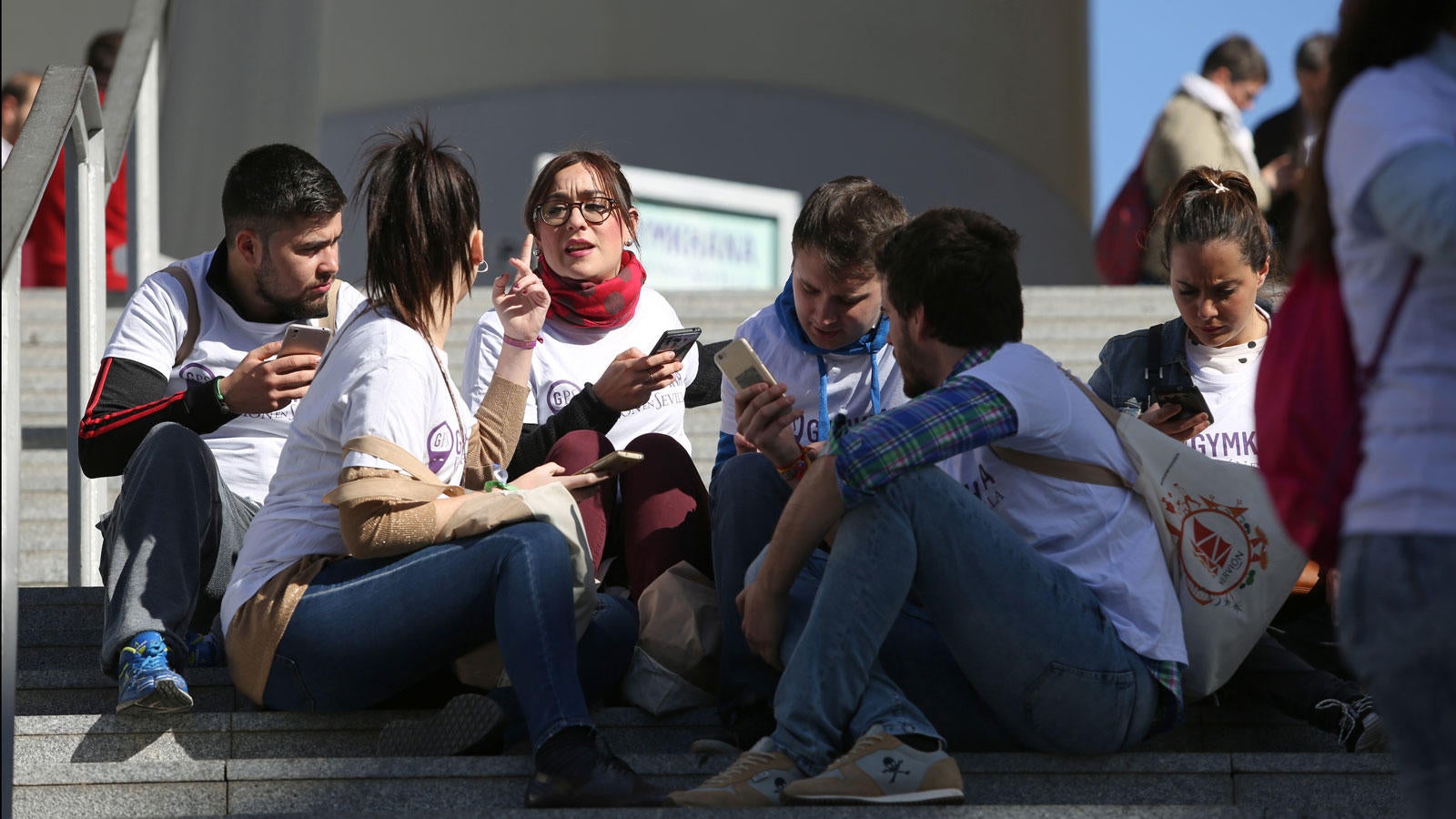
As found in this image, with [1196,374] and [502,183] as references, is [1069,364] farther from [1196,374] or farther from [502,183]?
[502,183]

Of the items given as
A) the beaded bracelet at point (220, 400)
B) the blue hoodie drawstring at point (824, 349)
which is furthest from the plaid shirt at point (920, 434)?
the beaded bracelet at point (220, 400)

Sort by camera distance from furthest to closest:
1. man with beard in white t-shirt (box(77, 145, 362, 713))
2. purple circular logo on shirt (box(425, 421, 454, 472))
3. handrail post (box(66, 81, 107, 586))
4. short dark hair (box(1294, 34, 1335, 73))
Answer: short dark hair (box(1294, 34, 1335, 73)) → handrail post (box(66, 81, 107, 586)) → man with beard in white t-shirt (box(77, 145, 362, 713)) → purple circular logo on shirt (box(425, 421, 454, 472))

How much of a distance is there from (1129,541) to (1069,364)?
3059 mm

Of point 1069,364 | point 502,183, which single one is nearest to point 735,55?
point 502,183

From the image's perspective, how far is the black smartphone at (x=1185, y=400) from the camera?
359 centimetres

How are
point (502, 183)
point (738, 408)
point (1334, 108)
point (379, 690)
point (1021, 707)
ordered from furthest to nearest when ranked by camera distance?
point (502, 183) < point (738, 408) < point (379, 690) < point (1021, 707) < point (1334, 108)

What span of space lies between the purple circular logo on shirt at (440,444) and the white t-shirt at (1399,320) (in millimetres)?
1759

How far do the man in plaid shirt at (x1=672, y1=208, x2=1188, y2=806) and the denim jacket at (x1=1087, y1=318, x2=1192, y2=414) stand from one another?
0.77 metres

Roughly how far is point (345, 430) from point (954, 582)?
3.47 feet

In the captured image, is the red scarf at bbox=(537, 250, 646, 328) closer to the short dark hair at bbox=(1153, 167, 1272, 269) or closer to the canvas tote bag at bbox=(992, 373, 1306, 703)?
the short dark hair at bbox=(1153, 167, 1272, 269)

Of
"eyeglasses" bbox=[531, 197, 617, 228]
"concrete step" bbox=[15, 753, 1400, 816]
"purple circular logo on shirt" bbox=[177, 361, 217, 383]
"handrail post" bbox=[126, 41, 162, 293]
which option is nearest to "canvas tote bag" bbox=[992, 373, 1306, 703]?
"concrete step" bbox=[15, 753, 1400, 816]

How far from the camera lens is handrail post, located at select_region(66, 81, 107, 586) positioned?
14.3 ft

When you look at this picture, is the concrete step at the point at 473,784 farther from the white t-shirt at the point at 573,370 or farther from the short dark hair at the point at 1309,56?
the short dark hair at the point at 1309,56

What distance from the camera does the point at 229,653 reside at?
3195 mm
